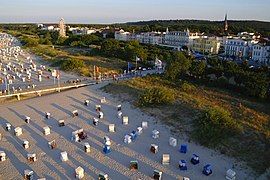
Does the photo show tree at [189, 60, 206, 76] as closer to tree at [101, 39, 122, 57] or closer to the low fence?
the low fence

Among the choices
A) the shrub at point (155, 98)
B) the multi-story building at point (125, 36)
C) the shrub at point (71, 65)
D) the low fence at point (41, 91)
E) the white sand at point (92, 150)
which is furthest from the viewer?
the multi-story building at point (125, 36)

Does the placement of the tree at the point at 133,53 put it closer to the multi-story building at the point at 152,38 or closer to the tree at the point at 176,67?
the tree at the point at 176,67

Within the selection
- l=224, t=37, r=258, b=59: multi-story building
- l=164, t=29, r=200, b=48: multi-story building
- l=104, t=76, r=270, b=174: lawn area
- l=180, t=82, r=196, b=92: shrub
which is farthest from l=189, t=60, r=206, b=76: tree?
l=164, t=29, r=200, b=48: multi-story building

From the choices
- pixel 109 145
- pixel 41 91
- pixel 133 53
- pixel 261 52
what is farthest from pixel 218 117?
pixel 261 52

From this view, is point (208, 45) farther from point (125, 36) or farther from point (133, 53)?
point (125, 36)

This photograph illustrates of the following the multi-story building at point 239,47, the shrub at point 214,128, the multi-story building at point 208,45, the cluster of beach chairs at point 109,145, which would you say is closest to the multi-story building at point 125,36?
the multi-story building at point 208,45
